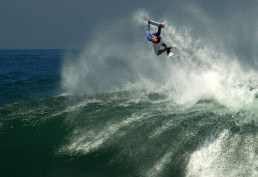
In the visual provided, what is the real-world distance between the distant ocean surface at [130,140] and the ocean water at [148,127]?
44 mm

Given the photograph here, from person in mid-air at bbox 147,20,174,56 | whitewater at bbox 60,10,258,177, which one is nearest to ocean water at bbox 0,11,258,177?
whitewater at bbox 60,10,258,177

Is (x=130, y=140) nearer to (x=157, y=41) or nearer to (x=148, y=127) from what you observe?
(x=148, y=127)

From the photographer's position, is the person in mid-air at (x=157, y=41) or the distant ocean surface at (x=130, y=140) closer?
the distant ocean surface at (x=130, y=140)

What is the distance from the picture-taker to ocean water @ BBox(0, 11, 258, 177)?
14.1m

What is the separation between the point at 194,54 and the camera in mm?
25109

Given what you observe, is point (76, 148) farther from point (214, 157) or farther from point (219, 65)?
point (219, 65)

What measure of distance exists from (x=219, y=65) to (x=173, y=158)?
1114 cm

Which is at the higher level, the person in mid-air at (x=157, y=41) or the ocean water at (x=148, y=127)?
the person in mid-air at (x=157, y=41)

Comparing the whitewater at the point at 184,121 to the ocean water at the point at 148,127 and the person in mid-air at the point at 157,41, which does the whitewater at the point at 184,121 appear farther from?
the person in mid-air at the point at 157,41

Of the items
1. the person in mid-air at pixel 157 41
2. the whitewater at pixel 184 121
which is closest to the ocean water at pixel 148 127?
the whitewater at pixel 184 121

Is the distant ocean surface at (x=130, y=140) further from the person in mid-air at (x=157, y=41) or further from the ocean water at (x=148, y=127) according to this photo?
the person in mid-air at (x=157, y=41)

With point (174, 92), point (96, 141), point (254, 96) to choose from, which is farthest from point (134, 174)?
point (174, 92)

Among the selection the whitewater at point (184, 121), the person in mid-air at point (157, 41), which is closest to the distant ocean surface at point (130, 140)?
the whitewater at point (184, 121)

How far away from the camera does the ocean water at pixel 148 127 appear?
556 inches
